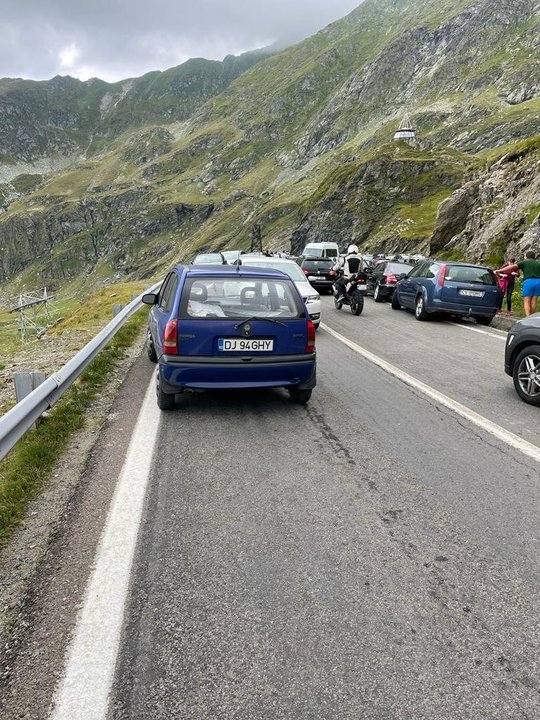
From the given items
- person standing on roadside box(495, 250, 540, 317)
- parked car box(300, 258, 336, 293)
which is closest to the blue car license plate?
person standing on roadside box(495, 250, 540, 317)

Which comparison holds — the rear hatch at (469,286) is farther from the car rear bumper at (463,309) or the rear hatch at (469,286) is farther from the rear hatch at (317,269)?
the rear hatch at (317,269)

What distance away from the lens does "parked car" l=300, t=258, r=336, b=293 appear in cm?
2330

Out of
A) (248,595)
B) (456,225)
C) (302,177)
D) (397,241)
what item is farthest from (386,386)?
(302,177)

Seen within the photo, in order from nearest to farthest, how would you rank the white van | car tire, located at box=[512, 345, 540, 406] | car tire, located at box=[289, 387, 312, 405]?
car tire, located at box=[289, 387, 312, 405] → car tire, located at box=[512, 345, 540, 406] → the white van

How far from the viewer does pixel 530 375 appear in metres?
6.88

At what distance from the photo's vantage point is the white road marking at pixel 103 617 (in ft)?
7.29

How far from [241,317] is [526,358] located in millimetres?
3784

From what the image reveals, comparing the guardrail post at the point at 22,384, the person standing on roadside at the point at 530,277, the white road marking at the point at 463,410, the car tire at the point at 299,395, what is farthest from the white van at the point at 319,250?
the guardrail post at the point at 22,384

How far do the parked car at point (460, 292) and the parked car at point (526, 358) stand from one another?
23.6ft

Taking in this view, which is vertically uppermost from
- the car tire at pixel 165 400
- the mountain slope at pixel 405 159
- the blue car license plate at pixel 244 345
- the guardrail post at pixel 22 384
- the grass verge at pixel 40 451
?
the mountain slope at pixel 405 159

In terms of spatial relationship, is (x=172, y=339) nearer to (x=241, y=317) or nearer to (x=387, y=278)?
(x=241, y=317)

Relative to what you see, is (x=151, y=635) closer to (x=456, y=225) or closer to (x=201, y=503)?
(x=201, y=503)

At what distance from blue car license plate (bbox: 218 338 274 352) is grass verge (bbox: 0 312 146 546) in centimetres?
170

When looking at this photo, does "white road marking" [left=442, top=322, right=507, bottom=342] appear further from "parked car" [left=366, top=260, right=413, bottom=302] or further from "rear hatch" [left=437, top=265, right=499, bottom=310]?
"parked car" [left=366, top=260, right=413, bottom=302]
